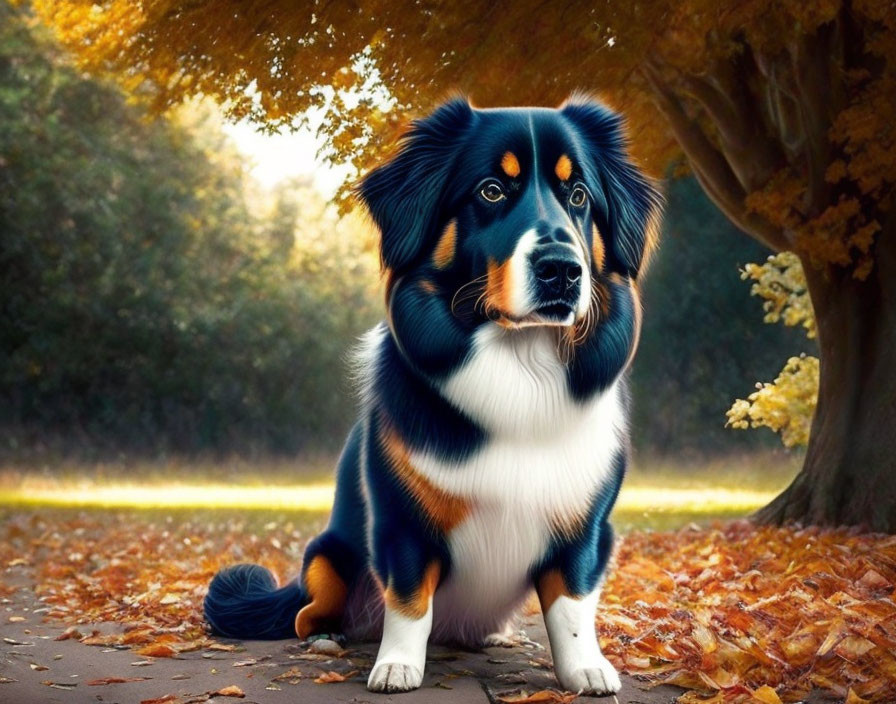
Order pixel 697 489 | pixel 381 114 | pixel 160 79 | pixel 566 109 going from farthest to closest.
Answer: pixel 697 489, pixel 160 79, pixel 381 114, pixel 566 109

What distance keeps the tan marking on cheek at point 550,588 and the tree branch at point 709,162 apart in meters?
6.06

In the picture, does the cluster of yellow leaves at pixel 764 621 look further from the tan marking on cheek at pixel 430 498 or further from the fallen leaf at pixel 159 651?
the fallen leaf at pixel 159 651

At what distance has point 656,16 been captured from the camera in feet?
22.5

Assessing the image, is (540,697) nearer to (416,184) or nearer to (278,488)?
(416,184)

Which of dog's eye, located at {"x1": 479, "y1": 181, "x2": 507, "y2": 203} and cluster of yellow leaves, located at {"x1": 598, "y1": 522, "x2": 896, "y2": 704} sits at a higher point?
dog's eye, located at {"x1": 479, "y1": 181, "x2": 507, "y2": 203}

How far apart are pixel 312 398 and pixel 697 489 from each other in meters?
8.50

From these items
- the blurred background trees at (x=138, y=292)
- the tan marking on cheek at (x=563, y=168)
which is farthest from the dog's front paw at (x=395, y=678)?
the blurred background trees at (x=138, y=292)

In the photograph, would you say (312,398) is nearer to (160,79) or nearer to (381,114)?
(160,79)

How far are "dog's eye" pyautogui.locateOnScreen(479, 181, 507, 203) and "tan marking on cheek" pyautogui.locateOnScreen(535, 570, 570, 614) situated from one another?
4.41ft

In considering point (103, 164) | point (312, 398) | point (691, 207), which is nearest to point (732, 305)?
point (691, 207)

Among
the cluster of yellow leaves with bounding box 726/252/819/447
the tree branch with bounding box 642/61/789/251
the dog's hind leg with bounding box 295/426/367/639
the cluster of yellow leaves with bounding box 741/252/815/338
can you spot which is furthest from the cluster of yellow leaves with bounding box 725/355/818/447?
the dog's hind leg with bounding box 295/426/367/639

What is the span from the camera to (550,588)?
12.5ft

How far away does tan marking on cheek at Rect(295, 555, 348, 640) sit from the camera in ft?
14.5

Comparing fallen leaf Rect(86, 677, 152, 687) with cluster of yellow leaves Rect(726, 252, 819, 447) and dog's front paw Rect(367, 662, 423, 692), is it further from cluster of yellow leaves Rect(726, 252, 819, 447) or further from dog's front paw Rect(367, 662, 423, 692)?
cluster of yellow leaves Rect(726, 252, 819, 447)
